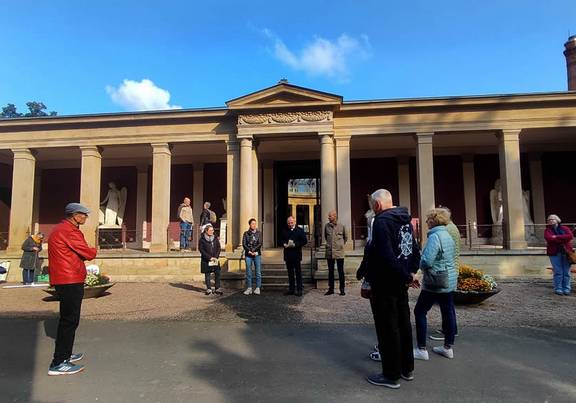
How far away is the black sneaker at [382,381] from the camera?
3789mm

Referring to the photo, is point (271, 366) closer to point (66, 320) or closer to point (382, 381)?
point (382, 381)

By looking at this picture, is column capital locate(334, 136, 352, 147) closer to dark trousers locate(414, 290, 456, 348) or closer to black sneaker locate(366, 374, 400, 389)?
dark trousers locate(414, 290, 456, 348)

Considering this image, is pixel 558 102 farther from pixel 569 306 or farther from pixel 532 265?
pixel 569 306

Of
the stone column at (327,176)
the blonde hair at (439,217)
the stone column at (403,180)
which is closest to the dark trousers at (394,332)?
Result: the blonde hair at (439,217)

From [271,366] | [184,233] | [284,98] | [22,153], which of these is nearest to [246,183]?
[184,233]

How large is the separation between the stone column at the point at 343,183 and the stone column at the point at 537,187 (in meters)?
7.89

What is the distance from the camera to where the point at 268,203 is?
15.9 metres

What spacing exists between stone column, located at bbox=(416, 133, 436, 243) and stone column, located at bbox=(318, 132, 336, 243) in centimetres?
260

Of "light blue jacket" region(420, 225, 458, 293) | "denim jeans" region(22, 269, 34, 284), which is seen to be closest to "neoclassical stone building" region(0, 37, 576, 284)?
"denim jeans" region(22, 269, 34, 284)

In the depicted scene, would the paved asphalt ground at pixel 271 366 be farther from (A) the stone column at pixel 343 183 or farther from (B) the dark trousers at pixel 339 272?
(A) the stone column at pixel 343 183

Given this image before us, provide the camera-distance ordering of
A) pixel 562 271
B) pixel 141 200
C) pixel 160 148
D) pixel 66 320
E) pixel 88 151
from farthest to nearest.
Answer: pixel 141 200 → pixel 88 151 → pixel 160 148 → pixel 562 271 → pixel 66 320

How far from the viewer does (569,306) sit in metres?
7.73

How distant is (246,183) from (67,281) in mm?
8255

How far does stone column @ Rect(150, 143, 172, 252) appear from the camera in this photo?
13.0 meters
